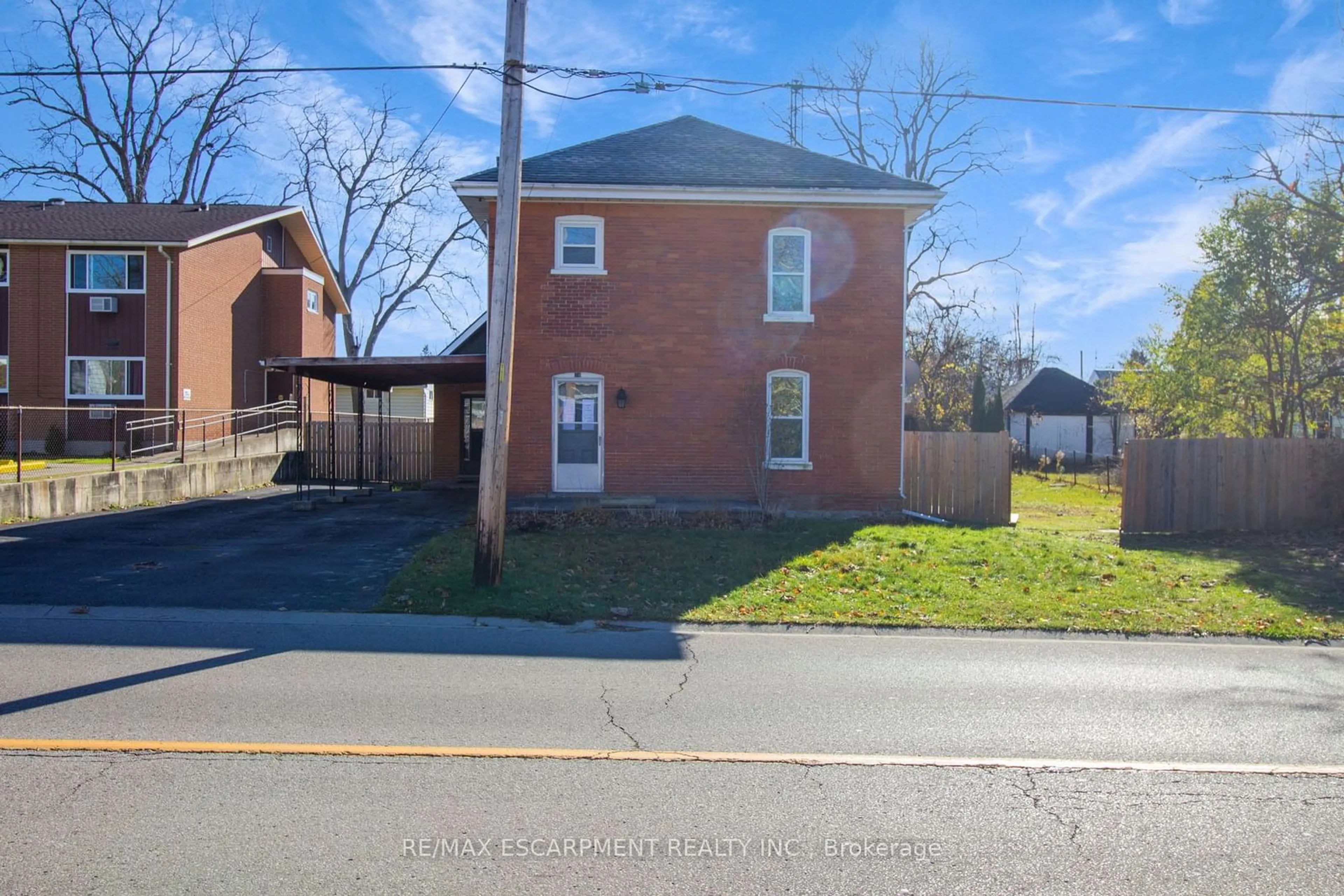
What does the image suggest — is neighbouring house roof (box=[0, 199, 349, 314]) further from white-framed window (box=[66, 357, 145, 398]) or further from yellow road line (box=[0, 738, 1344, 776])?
yellow road line (box=[0, 738, 1344, 776])

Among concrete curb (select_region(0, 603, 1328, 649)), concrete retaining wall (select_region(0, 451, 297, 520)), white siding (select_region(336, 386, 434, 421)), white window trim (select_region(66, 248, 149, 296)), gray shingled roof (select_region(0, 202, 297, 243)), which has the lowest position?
concrete curb (select_region(0, 603, 1328, 649))

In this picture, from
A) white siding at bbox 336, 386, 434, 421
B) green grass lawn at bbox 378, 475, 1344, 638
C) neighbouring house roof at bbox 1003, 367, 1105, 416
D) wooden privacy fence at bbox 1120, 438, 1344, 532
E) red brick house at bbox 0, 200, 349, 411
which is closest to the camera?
green grass lawn at bbox 378, 475, 1344, 638

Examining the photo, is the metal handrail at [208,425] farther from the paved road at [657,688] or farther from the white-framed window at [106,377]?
the paved road at [657,688]

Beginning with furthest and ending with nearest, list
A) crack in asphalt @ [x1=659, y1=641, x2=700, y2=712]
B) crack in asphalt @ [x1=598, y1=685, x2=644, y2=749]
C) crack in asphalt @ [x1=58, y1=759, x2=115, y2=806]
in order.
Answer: crack in asphalt @ [x1=659, y1=641, x2=700, y2=712] → crack in asphalt @ [x1=598, y1=685, x2=644, y2=749] → crack in asphalt @ [x1=58, y1=759, x2=115, y2=806]

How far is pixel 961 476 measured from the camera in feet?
62.3

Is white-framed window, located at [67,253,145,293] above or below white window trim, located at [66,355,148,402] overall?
above

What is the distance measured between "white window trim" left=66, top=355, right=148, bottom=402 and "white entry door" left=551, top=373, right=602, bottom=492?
17518mm

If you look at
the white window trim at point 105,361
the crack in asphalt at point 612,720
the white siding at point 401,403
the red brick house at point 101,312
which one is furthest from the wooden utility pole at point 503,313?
the white siding at point 401,403

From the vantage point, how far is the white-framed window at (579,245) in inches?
705

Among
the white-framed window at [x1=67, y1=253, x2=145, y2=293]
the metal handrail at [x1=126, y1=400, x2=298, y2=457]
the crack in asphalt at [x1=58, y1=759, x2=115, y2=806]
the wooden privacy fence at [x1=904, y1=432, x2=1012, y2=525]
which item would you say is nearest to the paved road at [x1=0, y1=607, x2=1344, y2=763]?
the crack in asphalt at [x1=58, y1=759, x2=115, y2=806]

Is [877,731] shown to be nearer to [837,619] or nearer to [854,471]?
[837,619]

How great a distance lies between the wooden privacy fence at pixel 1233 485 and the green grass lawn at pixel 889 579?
836mm

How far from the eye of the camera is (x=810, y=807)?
490 centimetres

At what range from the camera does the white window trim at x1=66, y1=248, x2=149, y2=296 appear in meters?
29.0
